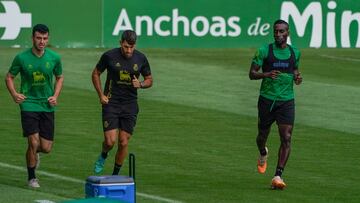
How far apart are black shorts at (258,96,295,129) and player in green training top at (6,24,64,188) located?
2796 millimetres

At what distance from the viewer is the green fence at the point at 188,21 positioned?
121 ft

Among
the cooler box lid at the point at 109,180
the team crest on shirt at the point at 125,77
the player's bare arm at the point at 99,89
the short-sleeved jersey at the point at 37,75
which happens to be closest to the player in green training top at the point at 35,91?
the short-sleeved jersey at the point at 37,75

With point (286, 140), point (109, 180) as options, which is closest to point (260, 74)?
point (286, 140)

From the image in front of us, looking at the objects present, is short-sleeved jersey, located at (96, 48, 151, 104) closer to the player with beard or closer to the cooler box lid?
the player with beard

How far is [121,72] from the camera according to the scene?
16109 mm

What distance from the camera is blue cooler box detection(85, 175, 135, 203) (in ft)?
39.4

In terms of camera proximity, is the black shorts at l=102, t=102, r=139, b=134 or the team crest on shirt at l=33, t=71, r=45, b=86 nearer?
the team crest on shirt at l=33, t=71, r=45, b=86

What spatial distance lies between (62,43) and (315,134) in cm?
1600

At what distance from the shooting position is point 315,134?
22469 mm

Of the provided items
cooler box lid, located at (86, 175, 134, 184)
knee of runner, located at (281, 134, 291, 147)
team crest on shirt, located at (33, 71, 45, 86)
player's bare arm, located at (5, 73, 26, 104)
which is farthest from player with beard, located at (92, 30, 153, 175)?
cooler box lid, located at (86, 175, 134, 184)

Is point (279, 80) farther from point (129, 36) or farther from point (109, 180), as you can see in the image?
point (109, 180)

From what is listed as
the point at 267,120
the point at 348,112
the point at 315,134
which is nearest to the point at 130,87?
the point at 267,120

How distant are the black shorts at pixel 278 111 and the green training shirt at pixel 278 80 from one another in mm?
69

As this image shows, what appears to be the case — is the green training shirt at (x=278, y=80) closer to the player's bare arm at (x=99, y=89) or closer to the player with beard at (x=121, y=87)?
the player with beard at (x=121, y=87)
